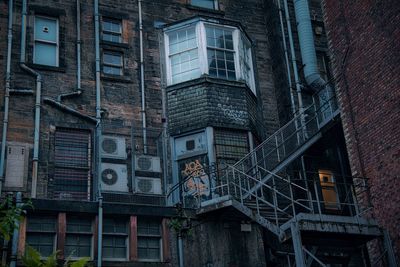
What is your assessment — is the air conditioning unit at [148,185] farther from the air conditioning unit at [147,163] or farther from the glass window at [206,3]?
the glass window at [206,3]

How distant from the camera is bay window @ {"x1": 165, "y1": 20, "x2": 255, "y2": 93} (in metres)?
20.2

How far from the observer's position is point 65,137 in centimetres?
1853

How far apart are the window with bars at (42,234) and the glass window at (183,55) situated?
7451 mm

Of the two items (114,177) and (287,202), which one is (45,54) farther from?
(287,202)

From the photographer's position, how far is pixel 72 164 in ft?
59.6

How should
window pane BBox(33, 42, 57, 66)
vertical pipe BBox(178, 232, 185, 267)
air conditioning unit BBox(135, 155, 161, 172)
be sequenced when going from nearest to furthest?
vertical pipe BBox(178, 232, 185, 267)
air conditioning unit BBox(135, 155, 161, 172)
window pane BBox(33, 42, 57, 66)

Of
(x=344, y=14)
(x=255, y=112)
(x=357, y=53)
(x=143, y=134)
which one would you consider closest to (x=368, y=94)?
(x=357, y=53)

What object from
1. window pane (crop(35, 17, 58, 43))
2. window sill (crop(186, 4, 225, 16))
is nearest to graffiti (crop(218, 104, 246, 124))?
window sill (crop(186, 4, 225, 16))

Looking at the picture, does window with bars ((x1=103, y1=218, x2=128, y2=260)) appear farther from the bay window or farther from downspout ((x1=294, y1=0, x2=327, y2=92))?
downspout ((x1=294, y1=0, x2=327, y2=92))

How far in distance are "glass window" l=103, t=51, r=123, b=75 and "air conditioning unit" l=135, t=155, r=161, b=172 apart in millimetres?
3641

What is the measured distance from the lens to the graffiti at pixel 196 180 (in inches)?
714

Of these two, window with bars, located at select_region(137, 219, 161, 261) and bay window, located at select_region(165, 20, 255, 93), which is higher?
bay window, located at select_region(165, 20, 255, 93)

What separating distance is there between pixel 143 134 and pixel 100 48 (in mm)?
3512

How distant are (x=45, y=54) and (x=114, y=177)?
16.8 ft
